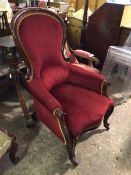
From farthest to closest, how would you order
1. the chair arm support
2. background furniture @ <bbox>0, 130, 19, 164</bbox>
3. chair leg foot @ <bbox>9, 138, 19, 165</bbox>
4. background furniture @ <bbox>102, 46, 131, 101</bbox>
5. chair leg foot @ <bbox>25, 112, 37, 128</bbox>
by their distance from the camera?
background furniture @ <bbox>102, 46, 131, 101</bbox>, the chair arm support, chair leg foot @ <bbox>25, 112, 37, 128</bbox>, chair leg foot @ <bbox>9, 138, 19, 165</bbox>, background furniture @ <bbox>0, 130, 19, 164</bbox>

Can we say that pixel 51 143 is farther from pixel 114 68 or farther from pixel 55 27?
pixel 114 68

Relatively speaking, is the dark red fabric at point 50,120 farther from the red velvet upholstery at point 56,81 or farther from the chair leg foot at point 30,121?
the chair leg foot at point 30,121

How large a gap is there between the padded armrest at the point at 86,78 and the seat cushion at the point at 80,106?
56mm

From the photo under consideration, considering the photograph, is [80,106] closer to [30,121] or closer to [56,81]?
[56,81]

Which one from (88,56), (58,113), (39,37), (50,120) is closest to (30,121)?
(50,120)

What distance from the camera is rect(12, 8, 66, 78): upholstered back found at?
1497 mm

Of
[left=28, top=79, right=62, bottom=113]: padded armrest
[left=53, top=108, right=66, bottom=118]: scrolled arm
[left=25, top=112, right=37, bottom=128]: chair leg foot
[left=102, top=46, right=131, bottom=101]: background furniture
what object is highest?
[left=28, top=79, right=62, bottom=113]: padded armrest

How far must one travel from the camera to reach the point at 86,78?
5.75 ft

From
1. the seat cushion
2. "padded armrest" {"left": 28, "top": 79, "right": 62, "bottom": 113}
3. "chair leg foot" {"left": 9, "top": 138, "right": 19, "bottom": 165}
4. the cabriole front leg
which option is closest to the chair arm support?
the seat cushion

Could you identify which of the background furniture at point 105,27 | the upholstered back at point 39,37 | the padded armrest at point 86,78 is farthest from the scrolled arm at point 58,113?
the background furniture at point 105,27

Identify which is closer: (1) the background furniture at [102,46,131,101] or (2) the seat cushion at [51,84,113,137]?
(2) the seat cushion at [51,84,113,137]

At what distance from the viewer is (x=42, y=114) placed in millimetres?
1620

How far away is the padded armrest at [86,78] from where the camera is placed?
1.71 metres

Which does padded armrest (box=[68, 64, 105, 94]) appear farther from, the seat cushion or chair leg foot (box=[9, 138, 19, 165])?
chair leg foot (box=[9, 138, 19, 165])
